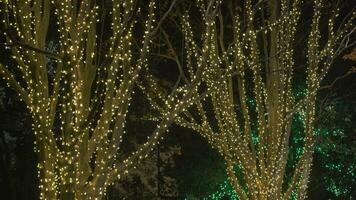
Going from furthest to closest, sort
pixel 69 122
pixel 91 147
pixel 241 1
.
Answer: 1. pixel 241 1
2. pixel 91 147
3. pixel 69 122

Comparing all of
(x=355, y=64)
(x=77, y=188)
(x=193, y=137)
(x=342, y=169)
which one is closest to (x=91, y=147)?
(x=77, y=188)

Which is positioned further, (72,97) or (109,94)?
(109,94)

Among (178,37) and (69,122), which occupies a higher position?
(178,37)

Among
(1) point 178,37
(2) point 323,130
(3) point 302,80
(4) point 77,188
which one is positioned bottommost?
(4) point 77,188

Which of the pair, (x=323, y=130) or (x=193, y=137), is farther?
(x=193, y=137)

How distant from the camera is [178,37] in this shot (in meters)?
12.0

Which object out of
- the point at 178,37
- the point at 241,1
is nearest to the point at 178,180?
the point at 178,37

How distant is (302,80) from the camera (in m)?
12.1

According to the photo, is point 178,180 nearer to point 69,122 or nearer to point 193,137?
point 193,137

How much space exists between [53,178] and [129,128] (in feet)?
20.6

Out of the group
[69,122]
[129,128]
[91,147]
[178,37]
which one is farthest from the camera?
[129,128]

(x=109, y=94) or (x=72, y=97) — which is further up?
(x=109, y=94)

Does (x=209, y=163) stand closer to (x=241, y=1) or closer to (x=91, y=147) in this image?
(x=241, y=1)

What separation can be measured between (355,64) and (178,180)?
5116mm
